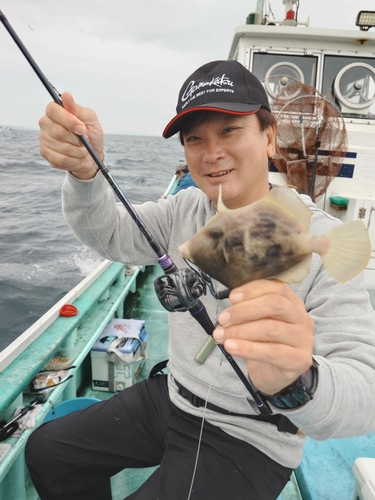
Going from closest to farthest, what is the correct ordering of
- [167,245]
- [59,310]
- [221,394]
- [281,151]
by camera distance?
[221,394], [167,245], [59,310], [281,151]

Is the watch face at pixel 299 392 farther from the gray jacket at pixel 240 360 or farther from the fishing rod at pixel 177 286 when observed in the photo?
the fishing rod at pixel 177 286

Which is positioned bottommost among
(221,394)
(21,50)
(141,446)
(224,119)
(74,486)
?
(74,486)

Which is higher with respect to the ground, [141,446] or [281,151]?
[281,151]

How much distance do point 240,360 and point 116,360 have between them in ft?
6.36

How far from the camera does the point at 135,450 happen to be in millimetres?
2238

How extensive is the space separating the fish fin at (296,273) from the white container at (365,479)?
1.29m

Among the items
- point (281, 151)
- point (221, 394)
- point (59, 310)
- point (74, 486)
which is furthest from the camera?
point (281, 151)

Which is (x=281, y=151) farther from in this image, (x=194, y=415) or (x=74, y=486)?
(x=74, y=486)

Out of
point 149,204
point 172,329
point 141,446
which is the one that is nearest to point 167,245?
point 149,204

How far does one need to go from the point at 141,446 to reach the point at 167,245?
1.23 metres

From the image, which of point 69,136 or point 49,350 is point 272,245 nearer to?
point 69,136

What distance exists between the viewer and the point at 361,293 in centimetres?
164

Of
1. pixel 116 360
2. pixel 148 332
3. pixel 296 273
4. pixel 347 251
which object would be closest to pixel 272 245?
pixel 296 273

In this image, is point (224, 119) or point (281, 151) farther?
point (281, 151)
